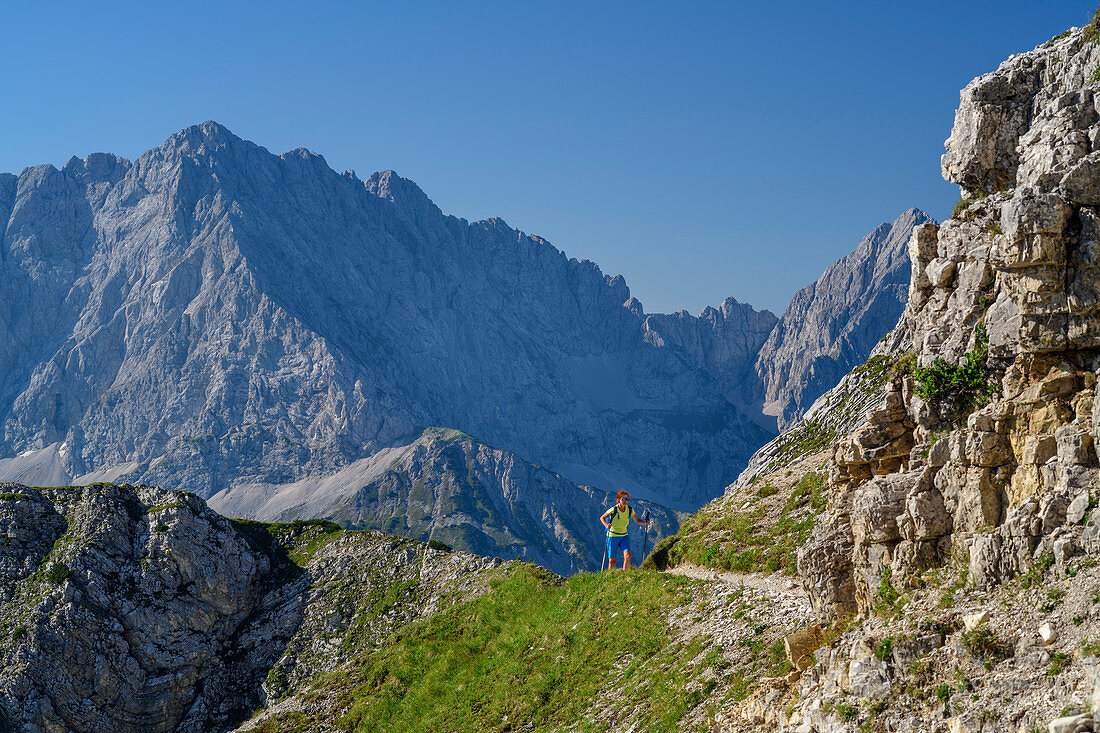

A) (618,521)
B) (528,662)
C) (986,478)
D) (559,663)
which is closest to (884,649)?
(986,478)

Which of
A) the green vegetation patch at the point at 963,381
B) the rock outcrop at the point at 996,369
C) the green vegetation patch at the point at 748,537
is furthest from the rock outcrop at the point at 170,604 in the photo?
the green vegetation patch at the point at 963,381

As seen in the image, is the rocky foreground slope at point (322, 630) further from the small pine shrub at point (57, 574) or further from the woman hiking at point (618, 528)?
the woman hiking at point (618, 528)

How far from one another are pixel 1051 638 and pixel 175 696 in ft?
157

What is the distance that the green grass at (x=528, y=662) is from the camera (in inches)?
1097

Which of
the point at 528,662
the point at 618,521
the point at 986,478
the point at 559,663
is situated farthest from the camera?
the point at 618,521

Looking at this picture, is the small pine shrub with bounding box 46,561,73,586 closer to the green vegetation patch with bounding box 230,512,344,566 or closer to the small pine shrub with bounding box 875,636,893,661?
the green vegetation patch with bounding box 230,512,344,566

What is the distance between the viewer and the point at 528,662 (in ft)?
111

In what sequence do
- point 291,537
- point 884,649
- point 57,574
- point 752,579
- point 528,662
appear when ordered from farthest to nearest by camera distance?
point 291,537 < point 57,574 < point 528,662 < point 752,579 < point 884,649

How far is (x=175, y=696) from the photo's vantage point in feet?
159

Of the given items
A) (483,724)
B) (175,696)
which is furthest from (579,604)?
(175,696)

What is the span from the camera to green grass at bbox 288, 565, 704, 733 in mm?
27859

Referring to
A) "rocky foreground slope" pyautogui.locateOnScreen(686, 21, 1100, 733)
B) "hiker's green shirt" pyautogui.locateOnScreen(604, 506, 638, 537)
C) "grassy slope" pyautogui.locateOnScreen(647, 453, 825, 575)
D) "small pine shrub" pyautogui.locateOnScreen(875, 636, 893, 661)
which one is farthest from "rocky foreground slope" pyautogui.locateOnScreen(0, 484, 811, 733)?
"small pine shrub" pyautogui.locateOnScreen(875, 636, 893, 661)

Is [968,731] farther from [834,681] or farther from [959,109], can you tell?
[959,109]

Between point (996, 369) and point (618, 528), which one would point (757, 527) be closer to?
point (618, 528)
